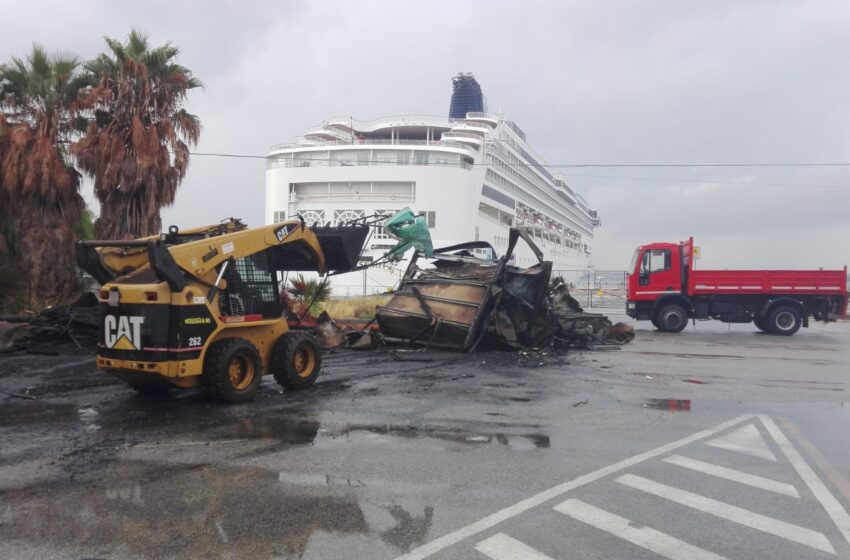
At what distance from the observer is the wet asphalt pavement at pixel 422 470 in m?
4.32

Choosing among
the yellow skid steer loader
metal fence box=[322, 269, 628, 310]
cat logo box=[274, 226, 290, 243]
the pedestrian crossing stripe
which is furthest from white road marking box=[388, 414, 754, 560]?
metal fence box=[322, 269, 628, 310]

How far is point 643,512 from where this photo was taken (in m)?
4.87

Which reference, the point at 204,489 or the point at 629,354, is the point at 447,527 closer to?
the point at 204,489

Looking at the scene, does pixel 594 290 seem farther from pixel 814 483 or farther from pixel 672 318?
pixel 814 483

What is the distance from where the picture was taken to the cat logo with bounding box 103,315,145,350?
755 centimetres

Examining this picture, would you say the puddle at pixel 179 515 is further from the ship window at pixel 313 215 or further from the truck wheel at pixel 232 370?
the ship window at pixel 313 215

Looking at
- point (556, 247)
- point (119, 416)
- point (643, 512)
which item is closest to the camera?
point (643, 512)

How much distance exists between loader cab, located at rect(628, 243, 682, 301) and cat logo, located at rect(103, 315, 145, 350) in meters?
18.3

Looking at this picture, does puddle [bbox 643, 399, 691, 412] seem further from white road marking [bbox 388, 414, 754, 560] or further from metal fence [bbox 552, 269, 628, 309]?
metal fence [bbox 552, 269, 628, 309]

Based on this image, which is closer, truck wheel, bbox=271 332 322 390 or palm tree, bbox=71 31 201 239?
truck wheel, bbox=271 332 322 390

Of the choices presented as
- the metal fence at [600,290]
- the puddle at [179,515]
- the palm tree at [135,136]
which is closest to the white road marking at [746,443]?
the puddle at [179,515]

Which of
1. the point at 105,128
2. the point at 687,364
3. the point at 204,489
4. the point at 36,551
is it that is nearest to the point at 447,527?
the point at 204,489

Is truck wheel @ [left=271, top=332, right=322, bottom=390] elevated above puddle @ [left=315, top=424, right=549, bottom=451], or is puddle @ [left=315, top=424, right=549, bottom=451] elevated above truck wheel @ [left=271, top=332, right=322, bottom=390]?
truck wheel @ [left=271, top=332, right=322, bottom=390]

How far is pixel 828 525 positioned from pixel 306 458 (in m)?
4.16
